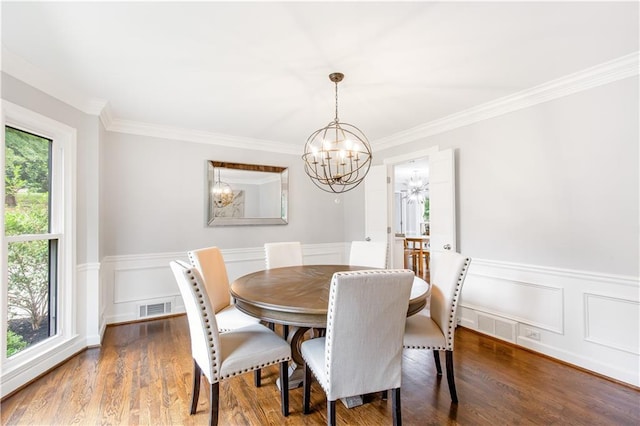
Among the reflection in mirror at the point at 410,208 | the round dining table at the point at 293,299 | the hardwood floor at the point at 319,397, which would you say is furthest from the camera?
the reflection in mirror at the point at 410,208

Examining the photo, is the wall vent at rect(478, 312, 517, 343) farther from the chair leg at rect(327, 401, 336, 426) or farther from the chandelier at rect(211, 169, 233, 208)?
the chandelier at rect(211, 169, 233, 208)

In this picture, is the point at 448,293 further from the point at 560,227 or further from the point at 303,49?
the point at 303,49

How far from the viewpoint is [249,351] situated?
1.75 m

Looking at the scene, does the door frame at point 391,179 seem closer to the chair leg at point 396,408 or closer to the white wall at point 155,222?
the white wall at point 155,222

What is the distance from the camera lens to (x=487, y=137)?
124 inches

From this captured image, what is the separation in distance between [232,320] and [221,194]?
2.22m

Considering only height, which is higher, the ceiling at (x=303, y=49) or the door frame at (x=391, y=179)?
the ceiling at (x=303, y=49)

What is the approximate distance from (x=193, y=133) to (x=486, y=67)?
10.9ft

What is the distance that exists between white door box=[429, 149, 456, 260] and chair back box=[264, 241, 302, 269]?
Answer: 5.38ft

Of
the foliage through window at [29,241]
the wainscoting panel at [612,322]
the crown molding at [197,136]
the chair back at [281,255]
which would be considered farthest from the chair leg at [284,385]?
the crown molding at [197,136]

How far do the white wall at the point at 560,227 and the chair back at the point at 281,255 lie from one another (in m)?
1.90

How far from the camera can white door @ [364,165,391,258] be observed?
4258 mm

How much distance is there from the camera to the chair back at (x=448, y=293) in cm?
203

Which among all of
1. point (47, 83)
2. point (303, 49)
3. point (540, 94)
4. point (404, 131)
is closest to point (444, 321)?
point (303, 49)
